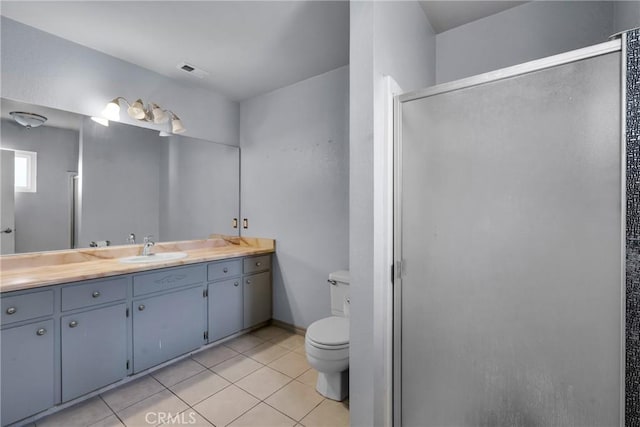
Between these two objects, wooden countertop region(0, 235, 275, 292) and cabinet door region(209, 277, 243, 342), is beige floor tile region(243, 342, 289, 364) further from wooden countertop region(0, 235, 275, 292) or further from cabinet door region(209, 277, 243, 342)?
wooden countertop region(0, 235, 275, 292)

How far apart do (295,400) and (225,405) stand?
452 mm

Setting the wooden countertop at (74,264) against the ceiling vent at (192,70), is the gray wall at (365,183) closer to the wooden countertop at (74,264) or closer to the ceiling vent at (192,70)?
the wooden countertop at (74,264)

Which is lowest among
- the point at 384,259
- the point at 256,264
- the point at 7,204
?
the point at 256,264

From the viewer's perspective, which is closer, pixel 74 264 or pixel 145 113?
pixel 74 264

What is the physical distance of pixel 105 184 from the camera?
92.8 inches

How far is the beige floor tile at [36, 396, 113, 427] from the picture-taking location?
1613mm

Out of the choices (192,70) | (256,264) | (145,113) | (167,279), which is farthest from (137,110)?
(256,264)

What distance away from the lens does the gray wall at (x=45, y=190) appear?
1.92m

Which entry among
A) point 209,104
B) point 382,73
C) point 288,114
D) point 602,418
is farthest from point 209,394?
point 209,104

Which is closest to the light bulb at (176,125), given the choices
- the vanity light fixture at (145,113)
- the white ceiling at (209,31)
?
the vanity light fixture at (145,113)

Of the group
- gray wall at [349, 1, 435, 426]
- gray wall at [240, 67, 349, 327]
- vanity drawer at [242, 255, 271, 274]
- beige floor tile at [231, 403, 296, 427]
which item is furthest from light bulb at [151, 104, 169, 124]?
beige floor tile at [231, 403, 296, 427]

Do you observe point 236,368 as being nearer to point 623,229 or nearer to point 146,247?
point 146,247

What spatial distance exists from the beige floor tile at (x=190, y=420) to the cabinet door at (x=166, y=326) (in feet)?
1.85

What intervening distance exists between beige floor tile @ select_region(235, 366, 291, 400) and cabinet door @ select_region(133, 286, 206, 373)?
0.62 meters
